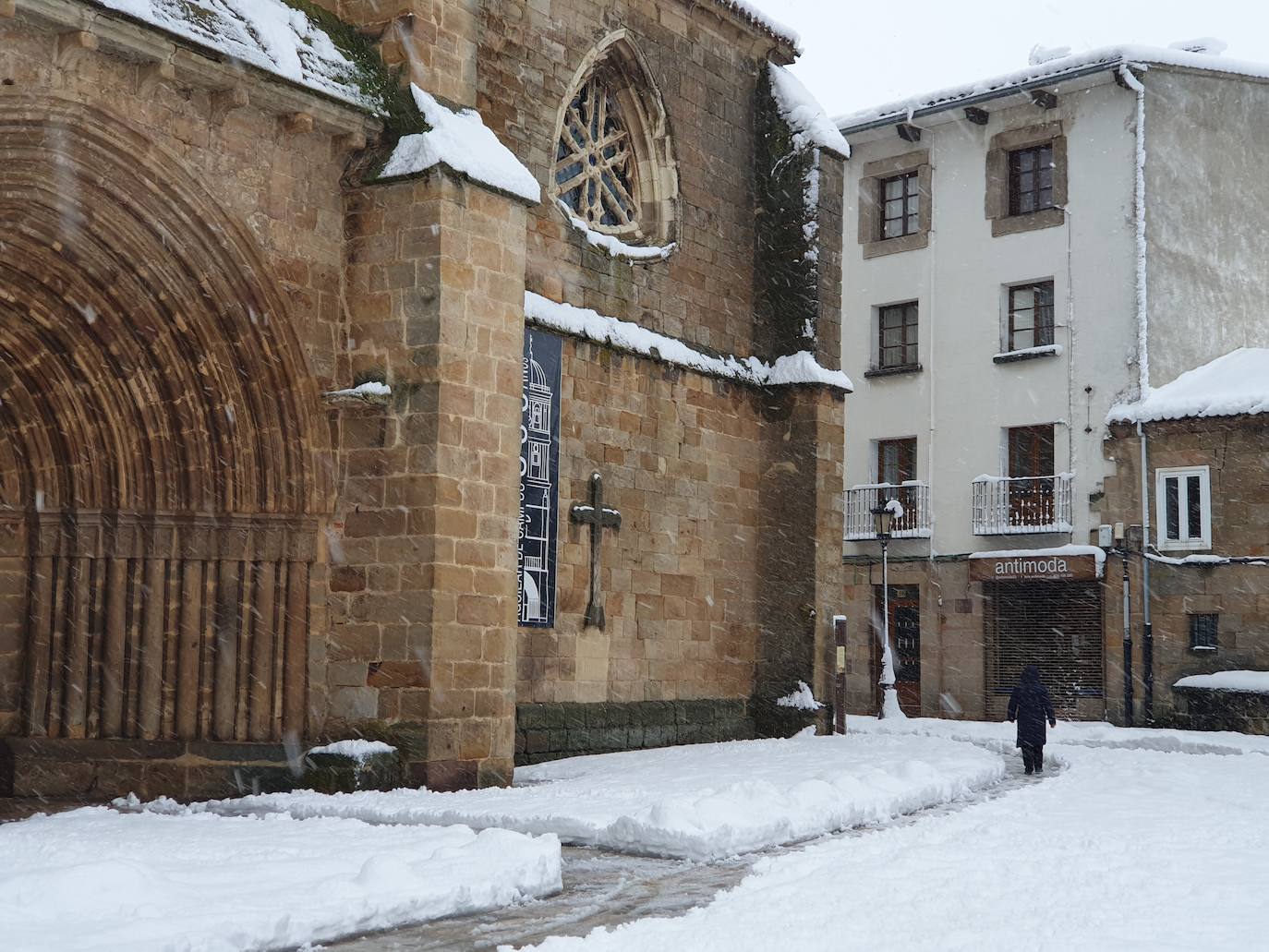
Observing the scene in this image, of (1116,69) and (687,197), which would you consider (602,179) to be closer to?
(687,197)

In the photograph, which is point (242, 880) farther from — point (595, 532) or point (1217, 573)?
point (1217, 573)

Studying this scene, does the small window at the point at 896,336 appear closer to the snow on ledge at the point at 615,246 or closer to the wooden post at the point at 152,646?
the snow on ledge at the point at 615,246

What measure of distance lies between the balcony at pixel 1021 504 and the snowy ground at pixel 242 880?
1768 centimetres

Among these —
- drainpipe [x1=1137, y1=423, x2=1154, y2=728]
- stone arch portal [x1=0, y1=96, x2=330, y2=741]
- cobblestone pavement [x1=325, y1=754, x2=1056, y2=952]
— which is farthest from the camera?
drainpipe [x1=1137, y1=423, x2=1154, y2=728]

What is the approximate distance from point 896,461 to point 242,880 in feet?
70.0

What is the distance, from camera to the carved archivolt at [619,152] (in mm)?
15039

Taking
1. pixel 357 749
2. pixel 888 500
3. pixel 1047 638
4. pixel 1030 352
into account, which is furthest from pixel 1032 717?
pixel 888 500

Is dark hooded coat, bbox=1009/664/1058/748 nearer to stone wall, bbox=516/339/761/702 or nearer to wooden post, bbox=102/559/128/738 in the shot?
stone wall, bbox=516/339/761/702

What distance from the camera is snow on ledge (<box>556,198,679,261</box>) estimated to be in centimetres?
1434

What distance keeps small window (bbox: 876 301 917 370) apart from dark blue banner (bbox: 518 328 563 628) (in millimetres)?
14397

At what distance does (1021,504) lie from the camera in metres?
A: 25.0

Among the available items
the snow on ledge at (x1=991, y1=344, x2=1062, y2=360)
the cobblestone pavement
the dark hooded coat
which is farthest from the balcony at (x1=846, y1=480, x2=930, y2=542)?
the cobblestone pavement

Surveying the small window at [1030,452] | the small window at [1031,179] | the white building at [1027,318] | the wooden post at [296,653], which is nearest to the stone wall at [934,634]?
the white building at [1027,318]

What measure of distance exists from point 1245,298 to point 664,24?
45.3 ft
